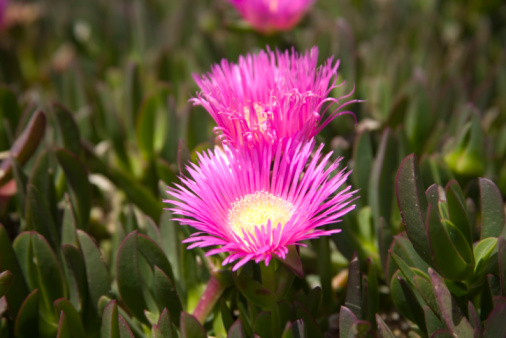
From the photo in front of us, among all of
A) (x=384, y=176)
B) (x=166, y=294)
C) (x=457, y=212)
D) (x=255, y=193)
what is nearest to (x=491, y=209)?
(x=457, y=212)

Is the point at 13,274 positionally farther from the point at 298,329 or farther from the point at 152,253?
the point at 298,329

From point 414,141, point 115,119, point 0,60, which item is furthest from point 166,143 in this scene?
point 0,60

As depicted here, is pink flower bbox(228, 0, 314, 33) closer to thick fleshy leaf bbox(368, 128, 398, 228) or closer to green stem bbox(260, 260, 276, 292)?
thick fleshy leaf bbox(368, 128, 398, 228)

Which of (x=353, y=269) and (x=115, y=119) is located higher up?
(x=115, y=119)

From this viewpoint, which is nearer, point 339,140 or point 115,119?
point 339,140

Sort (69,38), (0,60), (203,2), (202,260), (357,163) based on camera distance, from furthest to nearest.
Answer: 1. (203,2)
2. (69,38)
3. (0,60)
4. (357,163)
5. (202,260)

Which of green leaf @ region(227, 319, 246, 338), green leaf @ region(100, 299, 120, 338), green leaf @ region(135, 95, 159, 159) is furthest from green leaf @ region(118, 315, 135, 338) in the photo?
green leaf @ region(135, 95, 159, 159)

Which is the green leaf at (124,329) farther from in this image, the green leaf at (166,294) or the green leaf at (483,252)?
the green leaf at (483,252)

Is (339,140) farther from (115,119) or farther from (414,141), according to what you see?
(115,119)
